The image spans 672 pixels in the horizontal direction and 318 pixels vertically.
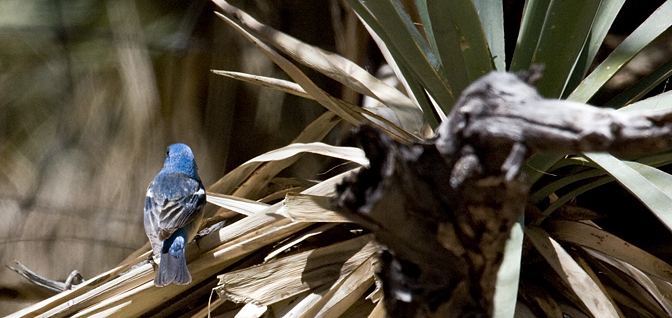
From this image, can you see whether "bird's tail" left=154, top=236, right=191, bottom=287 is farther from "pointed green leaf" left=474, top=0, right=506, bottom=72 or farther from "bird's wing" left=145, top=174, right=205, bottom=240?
"pointed green leaf" left=474, top=0, right=506, bottom=72

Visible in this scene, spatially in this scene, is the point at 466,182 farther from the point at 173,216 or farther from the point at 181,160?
the point at 181,160

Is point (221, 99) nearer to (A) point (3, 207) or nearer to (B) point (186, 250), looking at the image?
(B) point (186, 250)

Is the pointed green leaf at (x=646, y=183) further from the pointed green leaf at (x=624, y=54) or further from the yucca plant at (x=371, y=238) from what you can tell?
the pointed green leaf at (x=624, y=54)

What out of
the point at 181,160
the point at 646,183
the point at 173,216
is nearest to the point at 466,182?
the point at 646,183

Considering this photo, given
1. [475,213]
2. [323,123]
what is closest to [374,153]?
[475,213]

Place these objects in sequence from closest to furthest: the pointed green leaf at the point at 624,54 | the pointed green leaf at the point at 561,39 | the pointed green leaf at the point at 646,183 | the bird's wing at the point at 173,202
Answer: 1. the pointed green leaf at the point at 646,183
2. the pointed green leaf at the point at 561,39
3. the pointed green leaf at the point at 624,54
4. the bird's wing at the point at 173,202

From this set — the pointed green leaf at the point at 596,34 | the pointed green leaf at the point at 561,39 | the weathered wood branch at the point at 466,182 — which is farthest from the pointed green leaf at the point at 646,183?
the weathered wood branch at the point at 466,182

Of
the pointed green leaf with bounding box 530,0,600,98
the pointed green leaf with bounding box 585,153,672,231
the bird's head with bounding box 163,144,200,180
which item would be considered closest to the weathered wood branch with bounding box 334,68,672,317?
the pointed green leaf with bounding box 585,153,672,231
